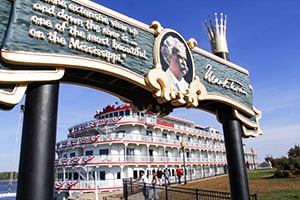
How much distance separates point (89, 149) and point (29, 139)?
1063 inches

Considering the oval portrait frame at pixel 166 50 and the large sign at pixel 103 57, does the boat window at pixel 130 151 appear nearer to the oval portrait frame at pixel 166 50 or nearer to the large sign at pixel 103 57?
the large sign at pixel 103 57

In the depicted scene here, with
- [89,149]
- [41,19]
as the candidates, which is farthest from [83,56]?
[89,149]

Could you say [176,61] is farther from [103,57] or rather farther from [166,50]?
[103,57]

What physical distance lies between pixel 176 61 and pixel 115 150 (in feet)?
77.9

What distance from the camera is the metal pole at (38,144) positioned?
10.8ft

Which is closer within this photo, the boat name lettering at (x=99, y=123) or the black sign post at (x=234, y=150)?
the black sign post at (x=234, y=150)

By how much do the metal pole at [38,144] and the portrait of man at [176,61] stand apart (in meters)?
2.49

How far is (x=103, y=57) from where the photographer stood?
4.32 metres

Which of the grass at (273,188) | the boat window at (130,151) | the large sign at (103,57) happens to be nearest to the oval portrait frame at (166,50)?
the large sign at (103,57)

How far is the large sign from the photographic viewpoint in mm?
3408

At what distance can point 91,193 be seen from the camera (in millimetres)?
23266

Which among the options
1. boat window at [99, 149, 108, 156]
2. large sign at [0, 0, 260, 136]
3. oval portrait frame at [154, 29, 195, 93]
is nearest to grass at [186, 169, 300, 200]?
large sign at [0, 0, 260, 136]

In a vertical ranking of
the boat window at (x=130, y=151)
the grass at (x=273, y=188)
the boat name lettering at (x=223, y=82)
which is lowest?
the grass at (x=273, y=188)

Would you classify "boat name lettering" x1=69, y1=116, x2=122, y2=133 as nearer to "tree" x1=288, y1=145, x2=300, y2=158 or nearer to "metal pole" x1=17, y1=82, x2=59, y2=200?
"metal pole" x1=17, y1=82, x2=59, y2=200
